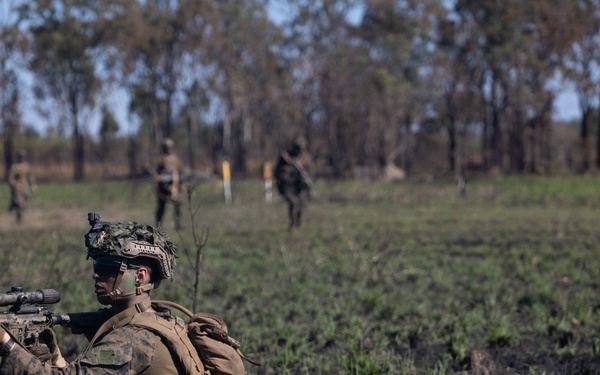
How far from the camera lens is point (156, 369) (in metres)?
3.46

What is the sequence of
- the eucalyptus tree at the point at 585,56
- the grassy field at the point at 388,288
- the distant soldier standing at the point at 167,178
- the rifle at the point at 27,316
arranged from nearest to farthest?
the rifle at the point at 27,316 → the grassy field at the point at 388,288 → the distant soldier standing at the point at 167,178 → the eucalyptus tree at the point at 585,56

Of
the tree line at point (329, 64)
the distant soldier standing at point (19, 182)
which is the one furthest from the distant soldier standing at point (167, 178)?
the tree line at point (329, 64)

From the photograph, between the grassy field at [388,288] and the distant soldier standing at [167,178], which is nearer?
the grassy field at [388,288]

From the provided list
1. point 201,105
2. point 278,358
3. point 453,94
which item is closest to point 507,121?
point 453,94

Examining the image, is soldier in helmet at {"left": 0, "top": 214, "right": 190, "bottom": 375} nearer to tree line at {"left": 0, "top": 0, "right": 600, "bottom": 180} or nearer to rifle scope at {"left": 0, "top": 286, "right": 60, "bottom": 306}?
rifle scope at {"left": 0, "top": 286, "right": 60, "bottom": 306}

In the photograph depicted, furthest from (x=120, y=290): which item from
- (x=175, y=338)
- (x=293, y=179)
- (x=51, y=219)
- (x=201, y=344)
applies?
(x=51, y=219)

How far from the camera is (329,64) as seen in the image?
48844mm

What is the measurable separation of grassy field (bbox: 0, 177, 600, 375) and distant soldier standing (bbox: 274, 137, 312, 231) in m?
0.53

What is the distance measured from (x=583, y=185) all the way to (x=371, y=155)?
24.9m

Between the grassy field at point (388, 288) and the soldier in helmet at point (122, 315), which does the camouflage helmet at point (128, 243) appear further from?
the grassy field at point (388, 288)

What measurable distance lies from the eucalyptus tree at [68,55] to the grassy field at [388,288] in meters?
36.2

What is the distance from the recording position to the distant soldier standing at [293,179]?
50.5 feet

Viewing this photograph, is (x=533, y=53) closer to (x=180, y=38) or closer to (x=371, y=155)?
(x=371, y=155)

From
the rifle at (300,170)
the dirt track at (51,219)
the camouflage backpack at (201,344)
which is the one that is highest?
the rifle at (300,170)
